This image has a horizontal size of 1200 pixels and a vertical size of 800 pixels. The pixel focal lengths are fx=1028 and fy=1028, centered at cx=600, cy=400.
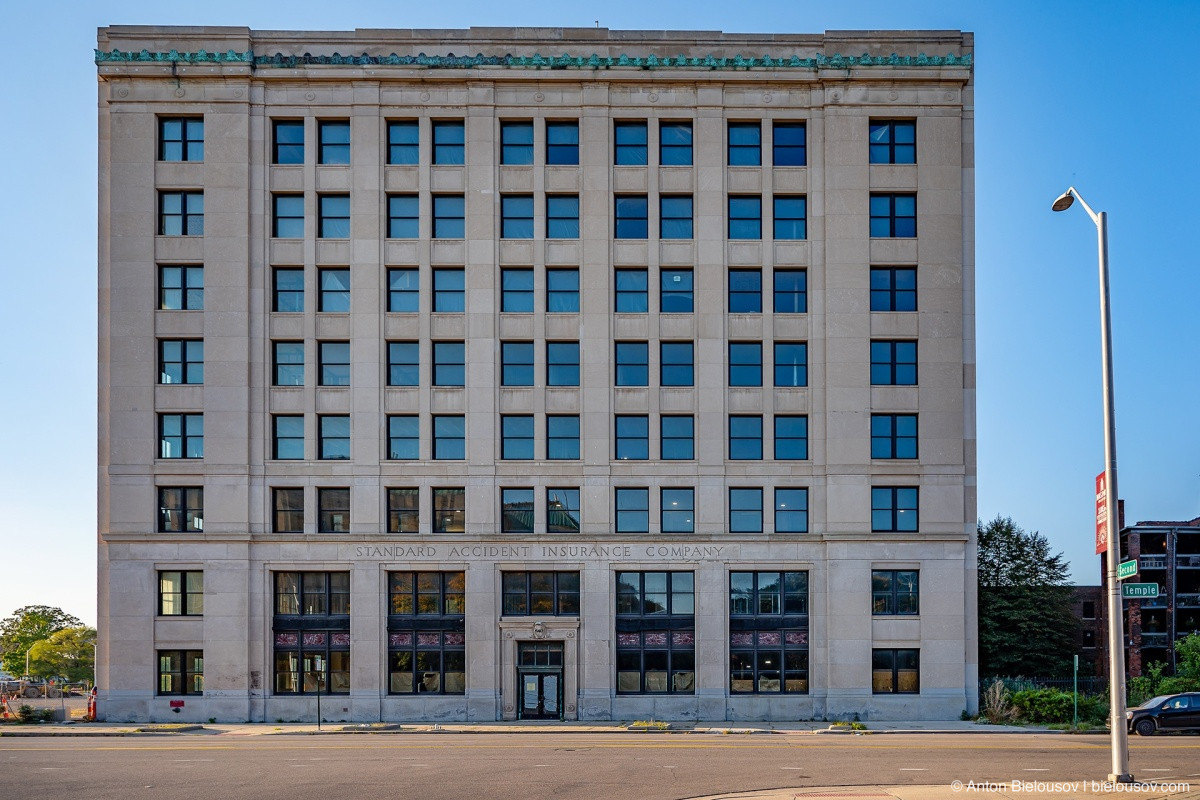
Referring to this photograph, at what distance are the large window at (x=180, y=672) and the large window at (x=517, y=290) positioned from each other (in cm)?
1996

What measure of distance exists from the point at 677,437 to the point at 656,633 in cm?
853

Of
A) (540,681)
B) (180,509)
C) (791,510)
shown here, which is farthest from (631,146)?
(180,509)

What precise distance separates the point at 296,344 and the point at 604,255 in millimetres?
14259

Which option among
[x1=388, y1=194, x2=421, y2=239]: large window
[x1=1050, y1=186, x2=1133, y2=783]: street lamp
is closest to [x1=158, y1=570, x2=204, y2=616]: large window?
[x1=388, y1=194, x2=421, y2=239]: large window

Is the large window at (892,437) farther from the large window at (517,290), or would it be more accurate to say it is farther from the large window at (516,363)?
the large window at (517,290)

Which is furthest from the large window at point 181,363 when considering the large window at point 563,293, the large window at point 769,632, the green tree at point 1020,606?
the green tree at point 1020,606

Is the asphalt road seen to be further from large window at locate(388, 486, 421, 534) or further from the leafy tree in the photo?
the leafy tree

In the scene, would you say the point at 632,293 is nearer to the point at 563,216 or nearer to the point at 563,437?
the point at 563,216

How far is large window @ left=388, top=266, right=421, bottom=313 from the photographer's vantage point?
45.8m

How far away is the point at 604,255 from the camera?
1793 inches

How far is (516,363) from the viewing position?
4569cm

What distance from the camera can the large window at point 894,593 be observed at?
4403cm

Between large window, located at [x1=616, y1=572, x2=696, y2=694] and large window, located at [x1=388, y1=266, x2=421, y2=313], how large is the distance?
15.1 m

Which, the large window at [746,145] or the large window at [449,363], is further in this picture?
the large window at [746,145]
